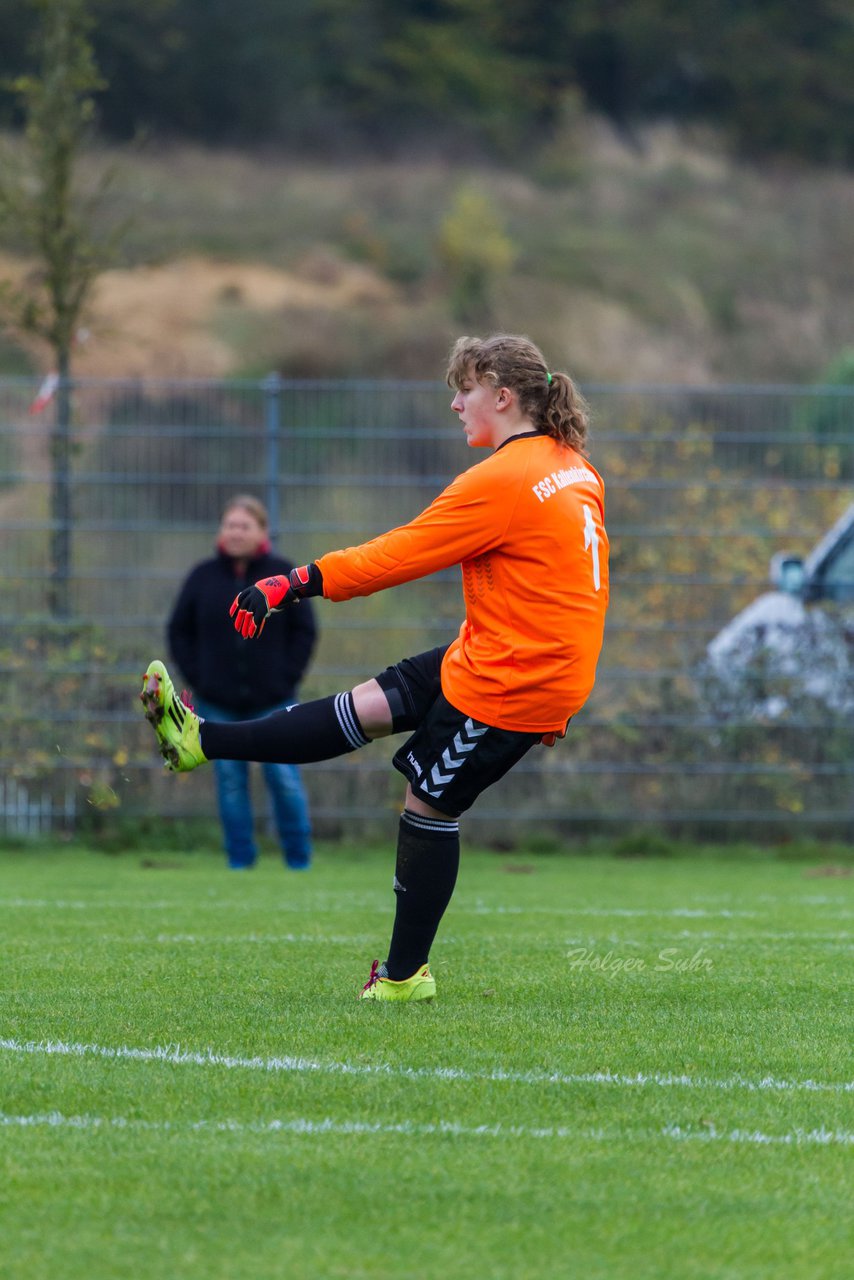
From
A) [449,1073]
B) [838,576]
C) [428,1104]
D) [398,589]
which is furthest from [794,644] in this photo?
[428,1104]

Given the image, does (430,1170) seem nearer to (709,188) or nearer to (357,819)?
(357,819)

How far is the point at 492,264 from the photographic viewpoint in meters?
37.8

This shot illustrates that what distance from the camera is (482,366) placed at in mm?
5398

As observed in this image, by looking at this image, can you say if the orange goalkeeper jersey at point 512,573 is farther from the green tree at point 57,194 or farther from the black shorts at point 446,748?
the green tree at point 57,194

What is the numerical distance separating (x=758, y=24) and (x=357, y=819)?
123 feet

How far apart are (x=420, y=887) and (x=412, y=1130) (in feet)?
4.92

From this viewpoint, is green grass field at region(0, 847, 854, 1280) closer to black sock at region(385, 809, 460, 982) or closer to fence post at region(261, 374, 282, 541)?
black sock at region(385, 809, 460, 982)

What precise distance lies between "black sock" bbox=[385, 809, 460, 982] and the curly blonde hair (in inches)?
49.8

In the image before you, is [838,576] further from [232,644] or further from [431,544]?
[431,544]

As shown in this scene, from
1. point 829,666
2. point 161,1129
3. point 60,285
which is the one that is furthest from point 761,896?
point 60,285

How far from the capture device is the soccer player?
5188 millimetres

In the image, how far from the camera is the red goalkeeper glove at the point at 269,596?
5059 millimetres

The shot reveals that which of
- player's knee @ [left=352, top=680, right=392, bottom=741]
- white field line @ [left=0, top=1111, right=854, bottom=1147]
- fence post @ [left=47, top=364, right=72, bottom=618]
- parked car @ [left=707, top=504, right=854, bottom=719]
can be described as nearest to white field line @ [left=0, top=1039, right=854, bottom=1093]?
white field line @ [left=0, top=1111, right=854, bottom=1147]

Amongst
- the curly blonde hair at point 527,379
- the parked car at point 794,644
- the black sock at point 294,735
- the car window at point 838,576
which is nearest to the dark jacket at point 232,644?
the parked car at point 794,644
